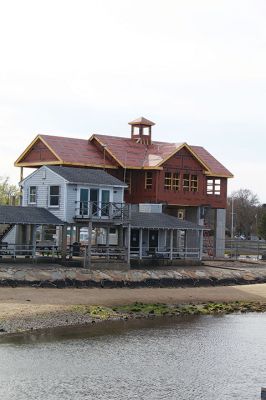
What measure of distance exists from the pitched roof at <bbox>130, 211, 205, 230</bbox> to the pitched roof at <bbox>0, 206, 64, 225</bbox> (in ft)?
21.7

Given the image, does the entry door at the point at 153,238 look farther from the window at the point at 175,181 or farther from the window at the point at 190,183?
the window at the point at 190,183

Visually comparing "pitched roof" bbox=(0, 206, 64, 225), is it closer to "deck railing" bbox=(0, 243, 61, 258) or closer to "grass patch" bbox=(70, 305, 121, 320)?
"deck railing" bbox=(0, 243, 61, 258)

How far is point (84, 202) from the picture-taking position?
5653 cm

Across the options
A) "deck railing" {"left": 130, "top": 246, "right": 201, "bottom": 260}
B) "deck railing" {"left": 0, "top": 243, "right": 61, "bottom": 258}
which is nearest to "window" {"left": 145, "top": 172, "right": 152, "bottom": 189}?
"deck railing" {"left": 130, "top": 246, "right": 201, "bottom": 260}

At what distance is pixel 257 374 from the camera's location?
29.0 m

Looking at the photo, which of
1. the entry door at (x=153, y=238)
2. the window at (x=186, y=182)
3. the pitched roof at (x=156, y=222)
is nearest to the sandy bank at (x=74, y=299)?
the pitched roof at (x=156, y=222)

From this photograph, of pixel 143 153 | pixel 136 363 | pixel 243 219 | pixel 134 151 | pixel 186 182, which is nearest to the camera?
pixel 136 363

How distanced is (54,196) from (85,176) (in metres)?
2.89

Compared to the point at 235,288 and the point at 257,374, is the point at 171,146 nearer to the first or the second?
the point at 235,288

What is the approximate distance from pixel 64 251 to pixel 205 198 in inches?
826

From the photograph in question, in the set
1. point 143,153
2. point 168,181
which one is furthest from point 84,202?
point 143,153

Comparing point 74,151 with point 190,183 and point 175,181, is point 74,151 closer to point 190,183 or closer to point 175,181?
point 175,181

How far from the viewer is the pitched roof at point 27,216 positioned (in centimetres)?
5244

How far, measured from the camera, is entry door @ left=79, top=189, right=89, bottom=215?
56.3 m
